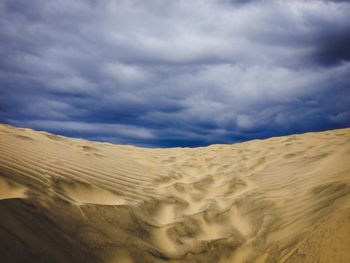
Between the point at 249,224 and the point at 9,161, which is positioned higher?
the point at 9,161

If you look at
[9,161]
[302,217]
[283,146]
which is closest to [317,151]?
[283,146]

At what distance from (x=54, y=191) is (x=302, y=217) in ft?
7.68

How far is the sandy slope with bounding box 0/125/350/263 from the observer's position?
2.42 meters

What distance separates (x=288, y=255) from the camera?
103 inches

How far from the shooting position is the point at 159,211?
3.60 m

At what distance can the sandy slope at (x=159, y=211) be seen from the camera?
2422 millimetres

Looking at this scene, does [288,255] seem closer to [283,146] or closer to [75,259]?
[75,259]

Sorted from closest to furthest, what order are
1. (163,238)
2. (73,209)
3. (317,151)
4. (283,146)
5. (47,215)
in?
1. (47,215)
2. (73,209)
3. (163,238)
4. (317,151)
5. (283,146)

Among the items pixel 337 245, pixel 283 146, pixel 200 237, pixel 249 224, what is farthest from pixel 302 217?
pixel 283 146

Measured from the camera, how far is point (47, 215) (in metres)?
2.58

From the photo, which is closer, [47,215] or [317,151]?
[47,215]

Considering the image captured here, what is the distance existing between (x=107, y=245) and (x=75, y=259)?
1.09 ft

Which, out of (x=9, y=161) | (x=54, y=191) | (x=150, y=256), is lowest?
(x=150, y=256)

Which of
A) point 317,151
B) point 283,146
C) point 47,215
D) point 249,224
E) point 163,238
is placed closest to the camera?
point 47,215
